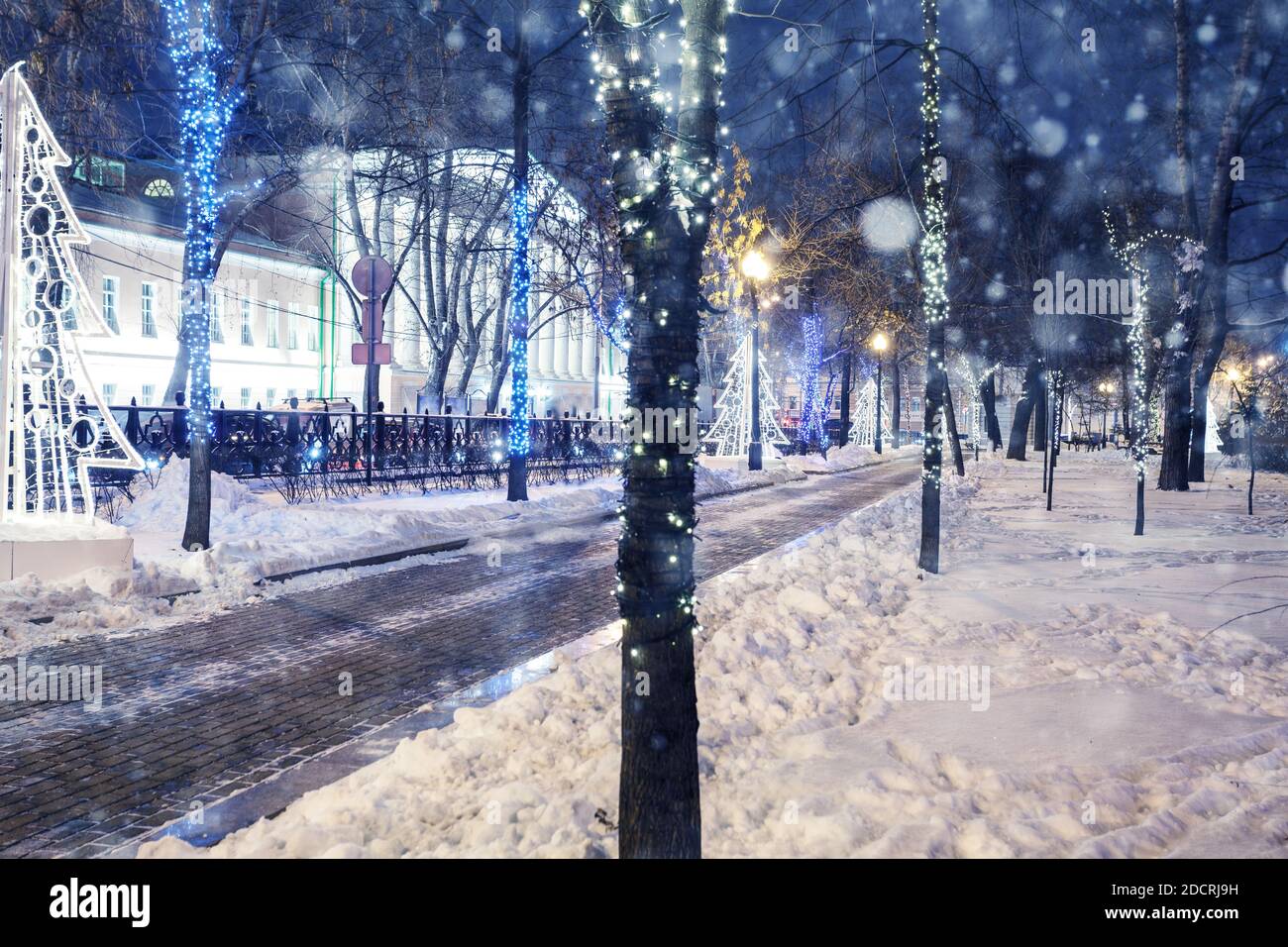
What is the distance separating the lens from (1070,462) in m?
44.6

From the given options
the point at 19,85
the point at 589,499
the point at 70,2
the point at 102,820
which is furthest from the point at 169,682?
the point at 589,499

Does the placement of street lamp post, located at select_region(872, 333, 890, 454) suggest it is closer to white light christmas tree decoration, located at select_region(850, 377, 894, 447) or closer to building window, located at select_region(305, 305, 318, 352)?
white light christmas tree decoration, located at select_region(850, 377, 894, 447)

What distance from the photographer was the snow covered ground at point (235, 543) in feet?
28.0

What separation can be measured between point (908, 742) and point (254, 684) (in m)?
4.62

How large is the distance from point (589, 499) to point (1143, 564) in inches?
496

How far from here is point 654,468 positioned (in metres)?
3.36

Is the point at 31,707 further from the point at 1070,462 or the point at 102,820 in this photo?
the point at 1070,462

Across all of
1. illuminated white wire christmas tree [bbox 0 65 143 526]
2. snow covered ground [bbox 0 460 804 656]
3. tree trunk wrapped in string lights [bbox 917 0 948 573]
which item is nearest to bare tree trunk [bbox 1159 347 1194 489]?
snow covered ground [bbox 0 460 804 656]

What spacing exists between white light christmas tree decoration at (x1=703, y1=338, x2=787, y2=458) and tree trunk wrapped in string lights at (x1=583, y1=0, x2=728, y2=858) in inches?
1204

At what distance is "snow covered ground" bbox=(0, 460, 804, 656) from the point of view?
855 cm

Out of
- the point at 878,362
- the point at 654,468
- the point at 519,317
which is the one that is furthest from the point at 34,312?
the point at 878,362

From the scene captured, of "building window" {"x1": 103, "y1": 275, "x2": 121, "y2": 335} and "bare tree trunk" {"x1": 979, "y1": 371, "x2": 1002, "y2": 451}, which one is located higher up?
"building window" {"x1": 103, "y1": 275, "x2": 121, "y2": 335}

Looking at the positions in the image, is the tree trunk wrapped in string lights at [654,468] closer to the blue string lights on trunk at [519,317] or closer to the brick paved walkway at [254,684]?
the brick paved walkway at [254,684]

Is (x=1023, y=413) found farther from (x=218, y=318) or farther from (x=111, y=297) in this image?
(x=111, y=297)
